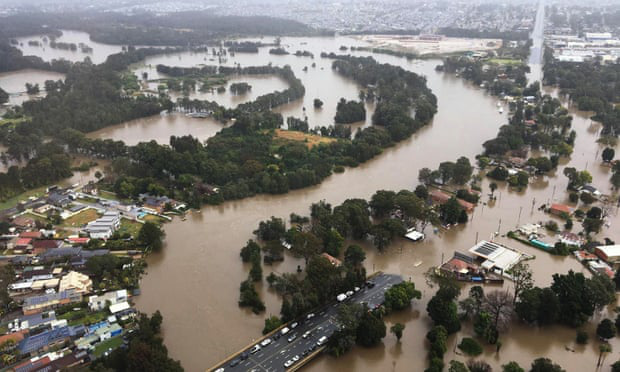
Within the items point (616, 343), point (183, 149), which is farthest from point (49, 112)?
point (616, 343)

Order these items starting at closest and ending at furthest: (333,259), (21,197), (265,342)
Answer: (265,342)
(333,259)
(21,197)

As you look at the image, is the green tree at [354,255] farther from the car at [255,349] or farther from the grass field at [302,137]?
the grass field at [302,137]

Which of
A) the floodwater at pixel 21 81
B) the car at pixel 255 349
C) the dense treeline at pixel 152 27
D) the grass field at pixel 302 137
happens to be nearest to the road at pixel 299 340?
the car at pixel 255 349

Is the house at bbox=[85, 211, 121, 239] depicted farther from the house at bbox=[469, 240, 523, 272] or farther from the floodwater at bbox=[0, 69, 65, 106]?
the floodwater at bbox=[0, 69, 65, 106]

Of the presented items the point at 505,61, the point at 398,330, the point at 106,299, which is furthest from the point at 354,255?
the point at 505,61

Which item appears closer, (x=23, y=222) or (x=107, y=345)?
(x=107, y=345)

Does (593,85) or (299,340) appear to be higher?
(593,85)

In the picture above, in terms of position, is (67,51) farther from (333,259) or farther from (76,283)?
(333,259)
